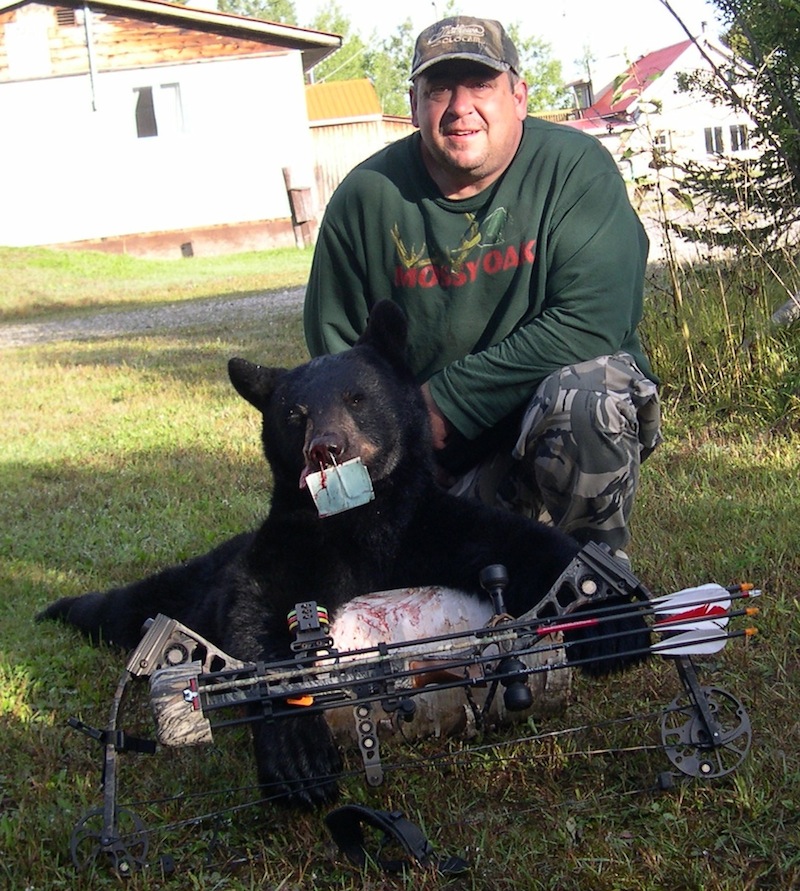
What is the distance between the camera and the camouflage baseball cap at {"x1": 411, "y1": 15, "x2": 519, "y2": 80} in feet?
11.8

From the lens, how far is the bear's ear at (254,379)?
333cm

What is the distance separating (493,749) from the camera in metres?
2.95

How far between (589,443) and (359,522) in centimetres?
77

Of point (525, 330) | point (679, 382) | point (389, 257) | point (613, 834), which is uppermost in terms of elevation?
point (389, 257)

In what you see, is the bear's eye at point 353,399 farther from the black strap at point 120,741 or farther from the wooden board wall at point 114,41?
the wooden board wall at point 114,41

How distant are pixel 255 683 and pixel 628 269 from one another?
6.53 ft

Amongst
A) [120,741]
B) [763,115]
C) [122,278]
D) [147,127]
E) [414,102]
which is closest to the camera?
[120,741]

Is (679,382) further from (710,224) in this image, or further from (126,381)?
(126,381)

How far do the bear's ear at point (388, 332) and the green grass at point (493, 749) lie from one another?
3.51 feet

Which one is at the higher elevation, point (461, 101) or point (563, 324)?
point (461, 101)

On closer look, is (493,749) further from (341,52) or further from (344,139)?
(341,52)

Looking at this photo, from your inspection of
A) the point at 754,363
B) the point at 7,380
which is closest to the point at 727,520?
the point at 754,363

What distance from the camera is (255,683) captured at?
2338 mm

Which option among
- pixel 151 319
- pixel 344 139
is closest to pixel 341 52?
pixel 344 139
